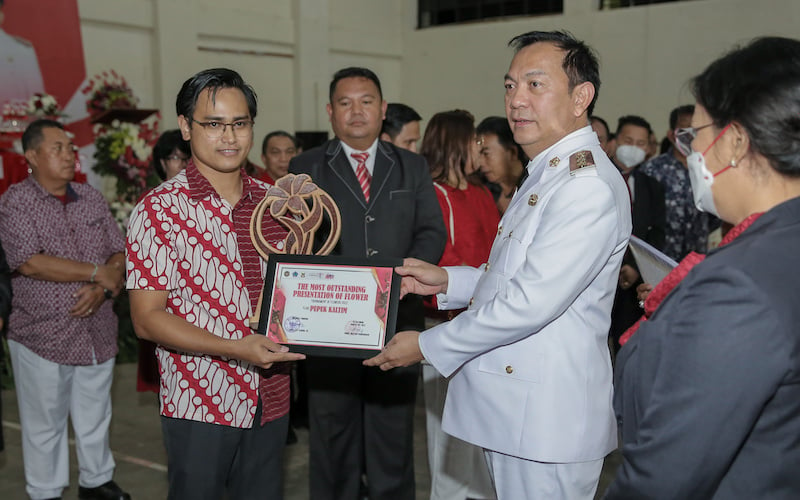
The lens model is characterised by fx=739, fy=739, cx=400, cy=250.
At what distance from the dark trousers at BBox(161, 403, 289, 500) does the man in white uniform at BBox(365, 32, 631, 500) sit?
507 millimetres

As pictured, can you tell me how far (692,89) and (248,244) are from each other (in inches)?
49.8

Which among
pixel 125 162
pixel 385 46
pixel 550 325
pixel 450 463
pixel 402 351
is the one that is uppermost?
pixel 385 46

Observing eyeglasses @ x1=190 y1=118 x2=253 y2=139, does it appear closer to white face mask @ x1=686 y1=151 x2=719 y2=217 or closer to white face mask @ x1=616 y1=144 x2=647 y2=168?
white face mask @ x1=686 y1=151 x2=719 y2=217

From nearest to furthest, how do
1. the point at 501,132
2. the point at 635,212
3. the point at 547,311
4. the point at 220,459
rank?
the point at 547,311 → the point at 220,459 → the point at 501,132 → the point at 635,212

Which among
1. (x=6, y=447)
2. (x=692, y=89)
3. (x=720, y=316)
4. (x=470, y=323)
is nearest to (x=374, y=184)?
(x=470, y=323)

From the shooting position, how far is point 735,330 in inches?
39.8

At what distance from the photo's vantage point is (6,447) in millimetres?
4113

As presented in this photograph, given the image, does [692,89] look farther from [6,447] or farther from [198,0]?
[198,0]

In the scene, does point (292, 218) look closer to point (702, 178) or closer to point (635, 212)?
point (702, 178)

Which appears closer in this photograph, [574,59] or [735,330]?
[735,330]

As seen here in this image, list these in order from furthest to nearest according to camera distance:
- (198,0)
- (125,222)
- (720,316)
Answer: (198,0), (125,222), (720,316)

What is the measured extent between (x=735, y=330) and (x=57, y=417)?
3047 millimetres

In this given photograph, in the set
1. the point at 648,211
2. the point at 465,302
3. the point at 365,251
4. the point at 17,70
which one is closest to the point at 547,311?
the point at 465,302

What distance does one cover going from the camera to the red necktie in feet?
10.0
